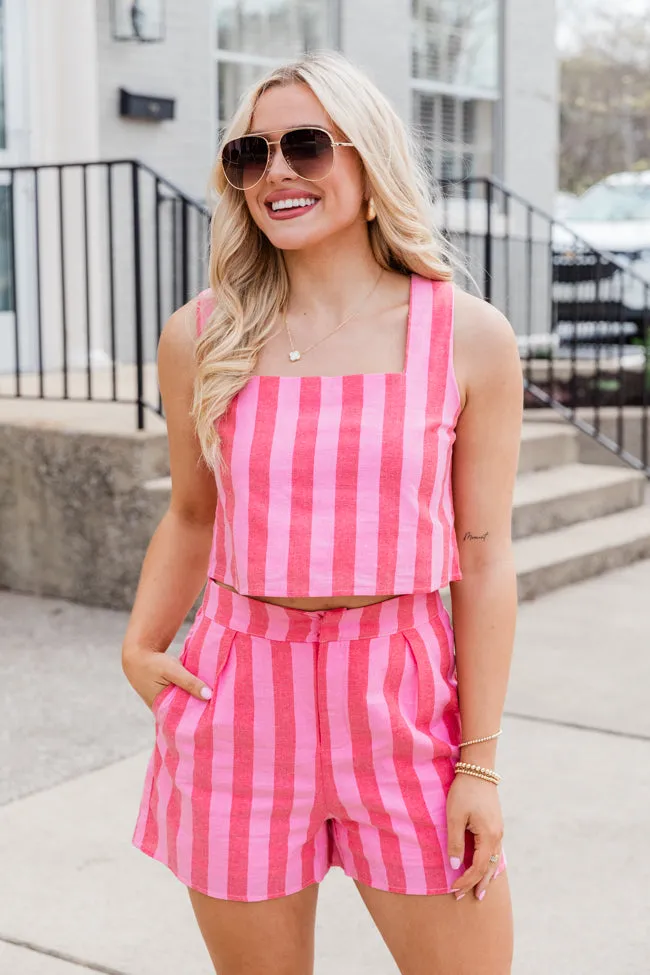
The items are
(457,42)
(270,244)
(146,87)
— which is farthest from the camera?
(457,42)

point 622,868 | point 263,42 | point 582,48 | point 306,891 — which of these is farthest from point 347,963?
point 582,48

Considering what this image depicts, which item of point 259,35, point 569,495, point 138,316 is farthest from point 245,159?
point 259,35

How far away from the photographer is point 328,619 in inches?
63.2

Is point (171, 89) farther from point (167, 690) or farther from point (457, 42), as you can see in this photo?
point (167, 690)

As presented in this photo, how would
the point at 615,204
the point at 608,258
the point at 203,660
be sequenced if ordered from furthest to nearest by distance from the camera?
the point at 615,204 < the point at 608,258 < the point at 203,660

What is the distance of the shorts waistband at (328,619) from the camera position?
160 cm

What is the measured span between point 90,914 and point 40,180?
580cm

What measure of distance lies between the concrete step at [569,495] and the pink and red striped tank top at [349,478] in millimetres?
4432

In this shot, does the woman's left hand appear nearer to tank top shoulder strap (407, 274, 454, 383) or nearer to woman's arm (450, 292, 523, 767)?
woman's arm (450, 292, 523, 767)

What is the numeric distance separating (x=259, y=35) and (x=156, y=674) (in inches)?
323

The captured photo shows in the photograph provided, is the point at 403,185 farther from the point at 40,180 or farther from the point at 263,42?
the point at 263,42

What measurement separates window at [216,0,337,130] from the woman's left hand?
7.79 metres

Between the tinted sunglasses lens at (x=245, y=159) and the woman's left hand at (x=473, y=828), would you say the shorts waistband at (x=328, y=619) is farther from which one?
the tinted sunglasses lens at (x=245, y=159)

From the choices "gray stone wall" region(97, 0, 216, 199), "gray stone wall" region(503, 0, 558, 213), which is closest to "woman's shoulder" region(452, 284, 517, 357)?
"gray stone wall" region(97, 0, 216, 199)
